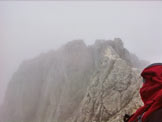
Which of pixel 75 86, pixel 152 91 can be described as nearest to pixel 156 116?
pixel 152 91

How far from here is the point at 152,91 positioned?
3.30ft

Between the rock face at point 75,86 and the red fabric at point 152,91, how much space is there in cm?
462

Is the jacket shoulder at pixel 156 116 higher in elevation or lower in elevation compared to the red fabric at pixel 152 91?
lower

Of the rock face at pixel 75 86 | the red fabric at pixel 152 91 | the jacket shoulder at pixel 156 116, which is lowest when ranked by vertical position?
the rock face at pixel 75 86

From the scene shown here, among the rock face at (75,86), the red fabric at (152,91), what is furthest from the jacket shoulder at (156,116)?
the rock face at (75,86)

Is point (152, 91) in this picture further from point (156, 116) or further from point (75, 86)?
point (75, 86)

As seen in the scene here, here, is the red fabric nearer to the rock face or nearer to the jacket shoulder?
the jacket shoulder

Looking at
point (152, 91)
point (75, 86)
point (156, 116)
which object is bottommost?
point (75, 86)

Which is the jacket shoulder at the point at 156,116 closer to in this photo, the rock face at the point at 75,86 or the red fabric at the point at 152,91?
the red fabric at the point at 152,91

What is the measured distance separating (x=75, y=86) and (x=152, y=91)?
7.25m

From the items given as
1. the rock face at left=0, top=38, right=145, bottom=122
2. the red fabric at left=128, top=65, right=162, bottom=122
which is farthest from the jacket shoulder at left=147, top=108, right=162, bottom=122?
the rock face at left=0, top=38, right=145, bottom=122

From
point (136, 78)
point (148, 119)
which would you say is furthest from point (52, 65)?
point (148, 119)

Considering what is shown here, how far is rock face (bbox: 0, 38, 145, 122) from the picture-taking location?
599cm

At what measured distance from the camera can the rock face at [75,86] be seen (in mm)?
5992
